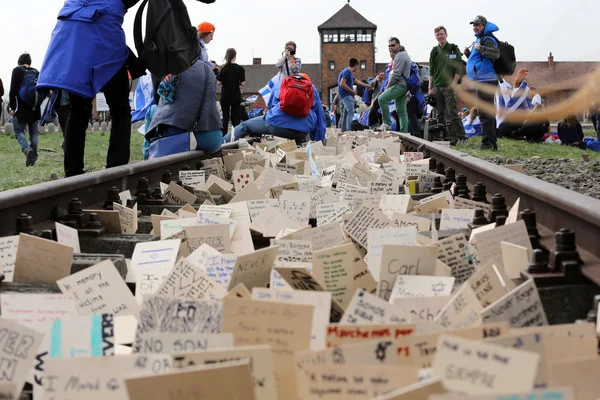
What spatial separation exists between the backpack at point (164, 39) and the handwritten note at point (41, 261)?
12.0ft

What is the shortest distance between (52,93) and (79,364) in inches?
204

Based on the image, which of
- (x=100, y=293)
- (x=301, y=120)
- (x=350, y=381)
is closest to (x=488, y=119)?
(x=301, y=120)

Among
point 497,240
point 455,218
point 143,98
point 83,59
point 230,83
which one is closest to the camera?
point 497,240

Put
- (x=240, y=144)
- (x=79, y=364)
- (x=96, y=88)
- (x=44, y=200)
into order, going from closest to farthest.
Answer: (x=79, y=364) < (x=44, y=200) < (x=96, y=88) < (x=240, y=144)

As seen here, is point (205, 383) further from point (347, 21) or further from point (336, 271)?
point (347, 21)

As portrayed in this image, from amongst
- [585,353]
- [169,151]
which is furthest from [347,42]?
[585,353]

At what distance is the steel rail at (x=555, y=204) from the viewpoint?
125 inches

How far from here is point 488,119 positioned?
12625mm

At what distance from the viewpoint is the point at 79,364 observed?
65.9 inches

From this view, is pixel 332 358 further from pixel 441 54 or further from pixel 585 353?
pixel 441 54

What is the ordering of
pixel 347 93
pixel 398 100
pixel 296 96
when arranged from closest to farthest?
pixel 296 96, pixel 398 100, pixel 347 93

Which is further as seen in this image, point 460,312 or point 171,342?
point 460,312

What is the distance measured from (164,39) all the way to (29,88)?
340 inches

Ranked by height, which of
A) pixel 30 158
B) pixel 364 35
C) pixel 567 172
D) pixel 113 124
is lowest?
pixel 30 158
